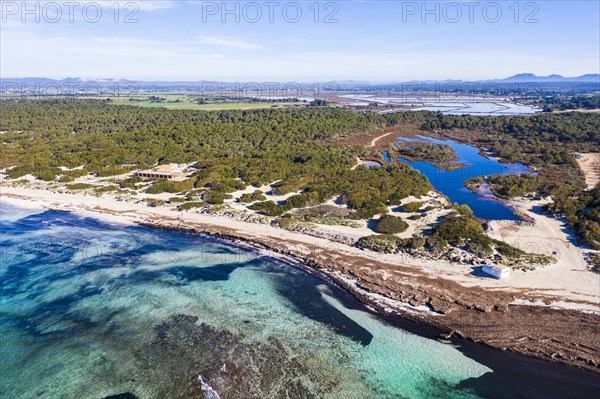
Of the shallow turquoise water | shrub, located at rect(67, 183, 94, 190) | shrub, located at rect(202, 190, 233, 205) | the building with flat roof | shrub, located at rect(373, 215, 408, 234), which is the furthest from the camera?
the building with flat roof

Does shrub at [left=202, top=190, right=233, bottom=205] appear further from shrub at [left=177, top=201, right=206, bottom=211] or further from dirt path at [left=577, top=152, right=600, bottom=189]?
dirt path at [left=577, top=152, right=600, bottom=189]

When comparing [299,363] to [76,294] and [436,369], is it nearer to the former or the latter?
[436,369]

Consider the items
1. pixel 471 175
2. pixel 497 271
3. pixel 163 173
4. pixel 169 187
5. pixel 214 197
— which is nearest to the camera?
pixel 497 271

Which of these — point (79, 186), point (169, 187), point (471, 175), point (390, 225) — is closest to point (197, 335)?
point (390, 225)

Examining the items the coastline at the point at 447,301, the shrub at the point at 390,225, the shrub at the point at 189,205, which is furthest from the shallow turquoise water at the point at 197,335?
the shrub at the point at 390,225

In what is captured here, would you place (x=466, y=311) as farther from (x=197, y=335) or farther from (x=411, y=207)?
(x=411, y=207)

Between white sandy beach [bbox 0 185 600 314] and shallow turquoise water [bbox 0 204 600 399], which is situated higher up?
white sandy beach [bbox 0 185 600 314]

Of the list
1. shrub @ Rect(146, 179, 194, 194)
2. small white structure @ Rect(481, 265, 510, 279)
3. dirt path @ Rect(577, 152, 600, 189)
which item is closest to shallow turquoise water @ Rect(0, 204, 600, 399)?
small white structure @ Rect(481, 265, 510, 279)

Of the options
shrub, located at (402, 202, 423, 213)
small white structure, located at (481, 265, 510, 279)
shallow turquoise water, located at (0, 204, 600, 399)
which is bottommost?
shallow turquoise water, located at (0, 204, 600, 399)
